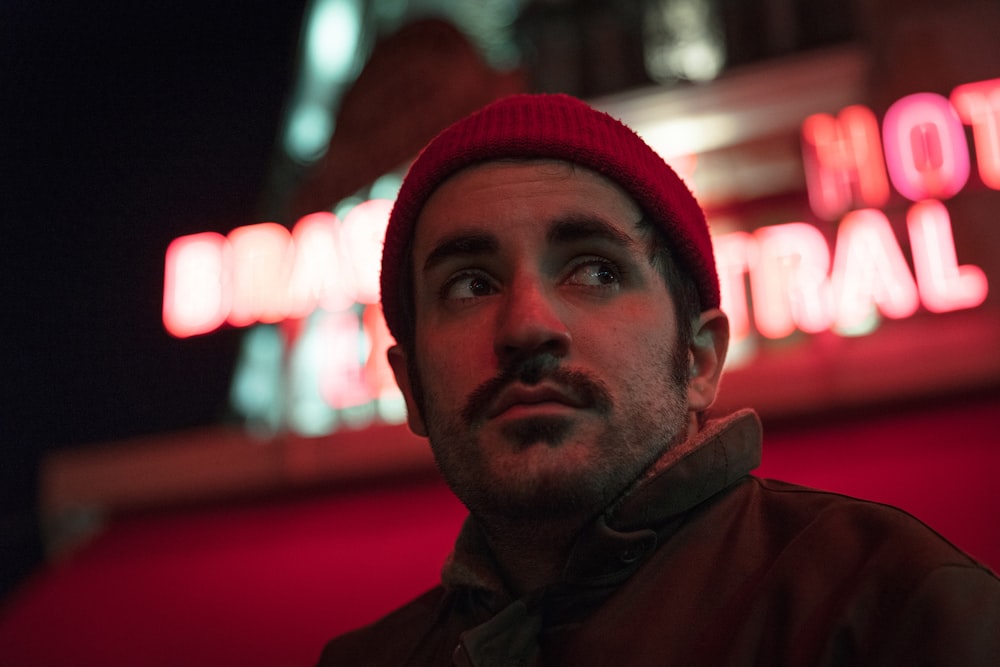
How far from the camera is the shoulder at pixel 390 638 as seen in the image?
5.55 ft

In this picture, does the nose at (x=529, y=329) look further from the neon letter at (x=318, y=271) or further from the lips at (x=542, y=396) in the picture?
the neon letter at (x=318, y=271)

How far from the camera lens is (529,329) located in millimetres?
1384

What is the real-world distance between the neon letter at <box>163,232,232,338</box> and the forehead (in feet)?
16.8

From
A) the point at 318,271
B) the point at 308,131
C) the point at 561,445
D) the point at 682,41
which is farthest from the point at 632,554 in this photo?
the point at 308,131

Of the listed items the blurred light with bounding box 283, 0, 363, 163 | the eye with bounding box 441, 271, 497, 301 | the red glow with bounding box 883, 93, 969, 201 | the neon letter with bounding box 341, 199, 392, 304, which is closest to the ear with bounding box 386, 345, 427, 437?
the eye with bounding box 441, 271, 497, 301

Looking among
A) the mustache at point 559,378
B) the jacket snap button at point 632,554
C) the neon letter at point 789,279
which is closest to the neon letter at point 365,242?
the neon letter at point 789,279

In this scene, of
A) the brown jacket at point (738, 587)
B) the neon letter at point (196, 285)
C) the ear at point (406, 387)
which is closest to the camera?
the brown jacket at point (738, 587)

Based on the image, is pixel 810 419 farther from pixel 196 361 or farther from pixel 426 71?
pixel 196 361

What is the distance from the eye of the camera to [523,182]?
1.59m

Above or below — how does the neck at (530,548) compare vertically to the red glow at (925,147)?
below

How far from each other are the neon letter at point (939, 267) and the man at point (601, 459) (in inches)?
144

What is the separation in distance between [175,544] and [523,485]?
15.3 ft

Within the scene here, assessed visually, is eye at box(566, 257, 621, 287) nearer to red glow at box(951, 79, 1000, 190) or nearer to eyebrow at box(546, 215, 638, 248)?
eyebrow at box(546, 215, 638, 248)

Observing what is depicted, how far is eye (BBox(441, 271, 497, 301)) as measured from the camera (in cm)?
158
